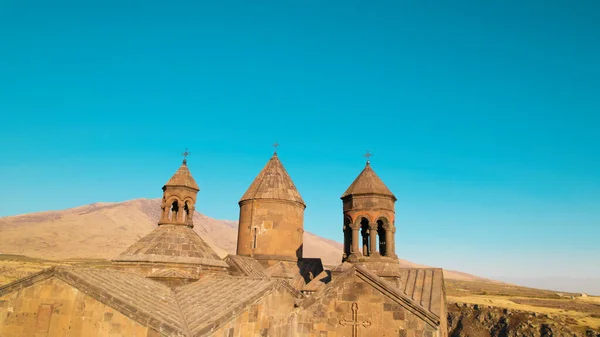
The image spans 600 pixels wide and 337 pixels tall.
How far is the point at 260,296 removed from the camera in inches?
323

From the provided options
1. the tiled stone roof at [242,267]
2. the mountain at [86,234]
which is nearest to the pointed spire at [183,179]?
the tiled stone roof at [242,267]

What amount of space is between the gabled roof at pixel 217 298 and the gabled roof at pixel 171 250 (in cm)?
91

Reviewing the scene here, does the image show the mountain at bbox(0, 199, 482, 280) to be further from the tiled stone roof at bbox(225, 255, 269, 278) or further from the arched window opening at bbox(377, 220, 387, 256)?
the arched window opening at bbox(377, 220, 387, 256)

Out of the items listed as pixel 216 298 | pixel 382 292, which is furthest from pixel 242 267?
pixel 382 292

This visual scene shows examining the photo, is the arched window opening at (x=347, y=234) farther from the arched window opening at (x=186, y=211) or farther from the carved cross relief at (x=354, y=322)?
the arched window opening at (x=186, y=211)

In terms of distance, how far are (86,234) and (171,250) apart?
99.3m

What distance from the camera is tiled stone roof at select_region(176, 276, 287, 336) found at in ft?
22.2

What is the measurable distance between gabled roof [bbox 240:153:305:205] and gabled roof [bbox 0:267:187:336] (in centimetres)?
891

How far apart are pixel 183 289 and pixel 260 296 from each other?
2.53 meters

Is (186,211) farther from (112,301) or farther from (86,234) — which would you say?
(86,234)

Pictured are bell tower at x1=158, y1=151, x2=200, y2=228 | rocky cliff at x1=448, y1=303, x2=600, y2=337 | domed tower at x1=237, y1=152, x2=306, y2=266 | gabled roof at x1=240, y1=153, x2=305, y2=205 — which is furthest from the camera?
rocky cliff at x1=448, y1=303, x2=600, y2=337

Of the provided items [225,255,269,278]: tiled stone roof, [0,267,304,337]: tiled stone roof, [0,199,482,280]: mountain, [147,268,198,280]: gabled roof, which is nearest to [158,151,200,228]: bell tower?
[225,255,269,278]: tiled stone roof

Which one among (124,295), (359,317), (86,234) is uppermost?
(86,234)

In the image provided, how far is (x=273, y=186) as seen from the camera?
678 inches
